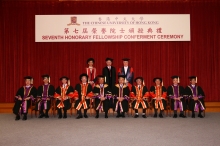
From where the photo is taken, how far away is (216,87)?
30.9 ft

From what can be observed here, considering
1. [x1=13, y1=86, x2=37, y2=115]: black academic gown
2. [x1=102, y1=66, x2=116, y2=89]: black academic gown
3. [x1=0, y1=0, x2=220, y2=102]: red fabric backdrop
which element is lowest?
[x1=13, y1=86, x2=37, y2=115]: black academic gown

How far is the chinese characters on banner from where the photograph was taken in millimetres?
9242

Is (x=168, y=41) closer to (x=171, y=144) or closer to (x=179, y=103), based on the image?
(x=179, y=103)

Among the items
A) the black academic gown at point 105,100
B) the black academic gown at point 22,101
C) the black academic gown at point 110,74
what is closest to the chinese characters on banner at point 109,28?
the black academic gown at point 110,74

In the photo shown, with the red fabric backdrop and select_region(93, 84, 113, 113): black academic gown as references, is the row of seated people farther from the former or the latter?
the red fabric backdrop

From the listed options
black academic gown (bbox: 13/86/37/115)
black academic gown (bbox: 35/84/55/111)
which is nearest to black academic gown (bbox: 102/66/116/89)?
black academic gown (bbox: 35/84/55/111)

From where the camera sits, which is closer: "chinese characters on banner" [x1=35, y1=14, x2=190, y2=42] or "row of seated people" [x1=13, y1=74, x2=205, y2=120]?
"row of seated people" [x1=13, y1=74, x2=205, y2=120]

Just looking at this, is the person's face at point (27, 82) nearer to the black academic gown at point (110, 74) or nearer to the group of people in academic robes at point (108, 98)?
the group of people in academic robes at point (108, 98)

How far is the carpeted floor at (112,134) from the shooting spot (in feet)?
14.5

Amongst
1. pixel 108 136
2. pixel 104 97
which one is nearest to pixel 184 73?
pixel 104 97

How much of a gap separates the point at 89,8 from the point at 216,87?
16.5ft

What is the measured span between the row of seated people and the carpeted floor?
133cm

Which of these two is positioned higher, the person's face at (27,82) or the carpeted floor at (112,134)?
the person's face at (27,82)

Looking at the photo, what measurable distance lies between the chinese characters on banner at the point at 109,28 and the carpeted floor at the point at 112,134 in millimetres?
3739
